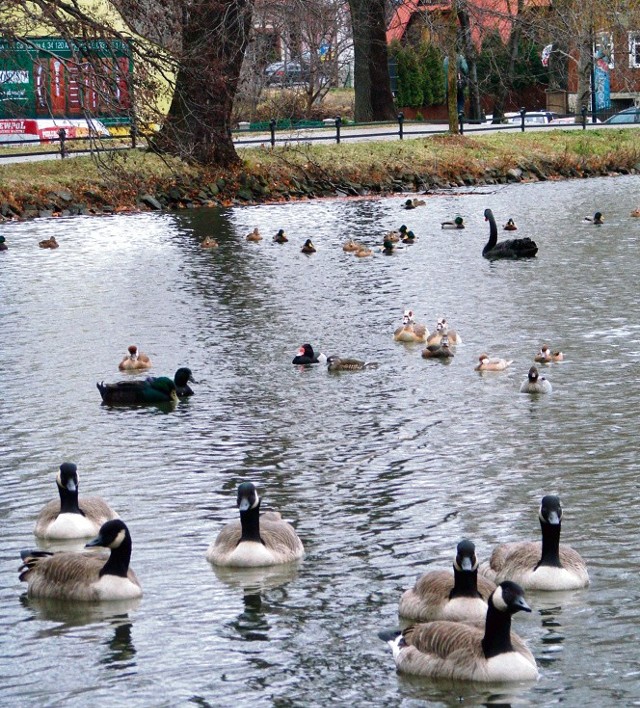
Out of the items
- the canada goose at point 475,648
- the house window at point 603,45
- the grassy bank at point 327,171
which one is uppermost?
the house window at point 603,45

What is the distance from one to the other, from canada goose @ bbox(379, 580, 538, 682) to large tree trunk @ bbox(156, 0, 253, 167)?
11.0m

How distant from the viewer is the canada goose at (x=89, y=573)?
12.2 metres

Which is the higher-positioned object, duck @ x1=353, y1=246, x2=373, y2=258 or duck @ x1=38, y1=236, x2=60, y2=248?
duck @ x1=38, y1=236, x2=60, y2=248

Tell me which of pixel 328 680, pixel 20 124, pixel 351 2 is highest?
pixel 351 2

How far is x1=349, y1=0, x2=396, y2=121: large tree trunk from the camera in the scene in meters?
58.3

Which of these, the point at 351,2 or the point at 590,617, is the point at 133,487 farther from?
the point at 351,2

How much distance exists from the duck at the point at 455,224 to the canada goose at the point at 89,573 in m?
27.0

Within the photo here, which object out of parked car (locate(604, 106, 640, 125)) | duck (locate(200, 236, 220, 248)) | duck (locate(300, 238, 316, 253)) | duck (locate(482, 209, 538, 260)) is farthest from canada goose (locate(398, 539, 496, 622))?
parked car (locate(604, 106, 640, 125))

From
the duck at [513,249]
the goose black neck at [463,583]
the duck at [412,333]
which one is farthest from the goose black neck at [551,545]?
the duck at [513,249]

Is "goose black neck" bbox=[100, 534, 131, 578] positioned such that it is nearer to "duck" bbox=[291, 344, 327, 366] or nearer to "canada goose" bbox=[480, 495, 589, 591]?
"canada goose" bbox=[480, 495, 589, 591]

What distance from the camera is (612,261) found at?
31.7 meters

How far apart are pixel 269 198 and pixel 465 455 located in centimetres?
3106

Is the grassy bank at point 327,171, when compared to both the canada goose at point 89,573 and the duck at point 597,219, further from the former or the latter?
the canada goose at point 89,573

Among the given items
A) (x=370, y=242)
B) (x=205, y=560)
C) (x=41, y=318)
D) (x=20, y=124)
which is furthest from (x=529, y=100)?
(x=205, y=560)
